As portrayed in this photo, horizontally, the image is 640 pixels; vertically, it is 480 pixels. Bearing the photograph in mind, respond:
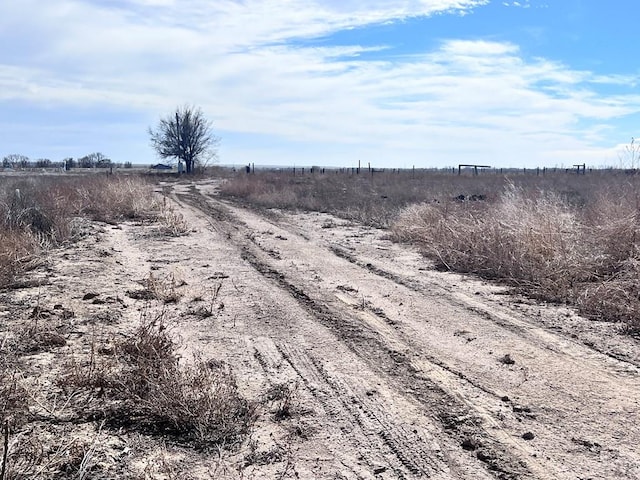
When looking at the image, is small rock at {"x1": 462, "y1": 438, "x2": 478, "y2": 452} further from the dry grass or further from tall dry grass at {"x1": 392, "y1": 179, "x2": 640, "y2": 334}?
tall dry grass at {"x1": 392, "y1": 179, "x2": 640, "y2": 334}

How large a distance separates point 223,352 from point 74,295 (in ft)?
9.92

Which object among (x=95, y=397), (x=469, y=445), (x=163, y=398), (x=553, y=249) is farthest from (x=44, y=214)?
(x=469, y=445)

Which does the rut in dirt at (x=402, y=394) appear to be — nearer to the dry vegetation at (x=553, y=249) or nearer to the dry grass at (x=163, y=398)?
the dry grass at (x=163, y=398)

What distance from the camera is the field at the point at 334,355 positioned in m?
3.68

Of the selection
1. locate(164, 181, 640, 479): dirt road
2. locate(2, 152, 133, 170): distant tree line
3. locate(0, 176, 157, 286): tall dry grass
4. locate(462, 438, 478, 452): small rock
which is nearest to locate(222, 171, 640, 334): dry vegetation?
locate(164, 181, 640, 479): dirt road

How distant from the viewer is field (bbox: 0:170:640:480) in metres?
3.68

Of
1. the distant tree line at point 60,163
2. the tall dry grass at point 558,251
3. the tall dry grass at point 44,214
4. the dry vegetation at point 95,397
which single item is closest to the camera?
the dry vegetation at point 95,397

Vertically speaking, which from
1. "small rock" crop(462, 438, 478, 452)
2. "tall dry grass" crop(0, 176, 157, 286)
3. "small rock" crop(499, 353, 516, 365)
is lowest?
"small rock" crop(462, 438, 478, 452)

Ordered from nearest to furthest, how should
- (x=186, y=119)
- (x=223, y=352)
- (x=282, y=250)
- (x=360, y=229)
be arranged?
(x=223, y=352)
(x=282, y=250)
(x=360, y=229)
(x=186, y=119)

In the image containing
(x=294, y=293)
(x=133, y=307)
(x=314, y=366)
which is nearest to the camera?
(x=314, y=366)

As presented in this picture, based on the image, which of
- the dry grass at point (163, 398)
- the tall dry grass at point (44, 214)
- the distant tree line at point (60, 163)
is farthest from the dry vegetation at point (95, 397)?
the distant tree line at point (60, 163)

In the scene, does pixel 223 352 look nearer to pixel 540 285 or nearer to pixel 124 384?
pixel 124 384

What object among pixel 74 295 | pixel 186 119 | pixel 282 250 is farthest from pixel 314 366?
pixel 186 119

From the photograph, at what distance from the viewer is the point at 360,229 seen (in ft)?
52.7
